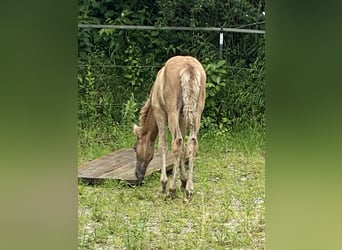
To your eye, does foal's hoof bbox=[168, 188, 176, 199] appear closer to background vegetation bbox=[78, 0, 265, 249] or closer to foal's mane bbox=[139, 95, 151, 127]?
background vegetation bbox=[78, 0, 265, 249]

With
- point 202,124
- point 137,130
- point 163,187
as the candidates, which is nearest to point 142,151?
point 137,130

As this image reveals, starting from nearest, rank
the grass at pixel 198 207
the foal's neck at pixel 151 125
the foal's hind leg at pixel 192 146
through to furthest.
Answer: the grass at pixel 198 207 < the foal's hind leg at pixel 192 146 < the foal's neck at pixel 151 125

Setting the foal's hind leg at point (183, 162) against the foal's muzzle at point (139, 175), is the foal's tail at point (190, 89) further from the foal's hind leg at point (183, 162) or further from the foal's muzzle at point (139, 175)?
the foal's muzzle at point (139, 175)

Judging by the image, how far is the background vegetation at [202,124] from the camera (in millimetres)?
1935

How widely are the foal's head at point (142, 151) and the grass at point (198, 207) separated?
44mm

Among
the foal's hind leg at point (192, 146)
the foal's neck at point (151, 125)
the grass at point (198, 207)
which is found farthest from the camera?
the foal's neck at point (151, 125)

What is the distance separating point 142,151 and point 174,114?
0.22m

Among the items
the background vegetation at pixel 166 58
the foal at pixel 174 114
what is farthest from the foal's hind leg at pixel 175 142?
the background vegetation at pixel 166 58

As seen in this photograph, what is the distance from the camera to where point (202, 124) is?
2.06m

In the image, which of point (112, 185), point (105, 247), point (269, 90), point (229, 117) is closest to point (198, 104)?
point (229, 117)

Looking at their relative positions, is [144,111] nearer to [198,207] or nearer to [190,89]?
[190,89]
